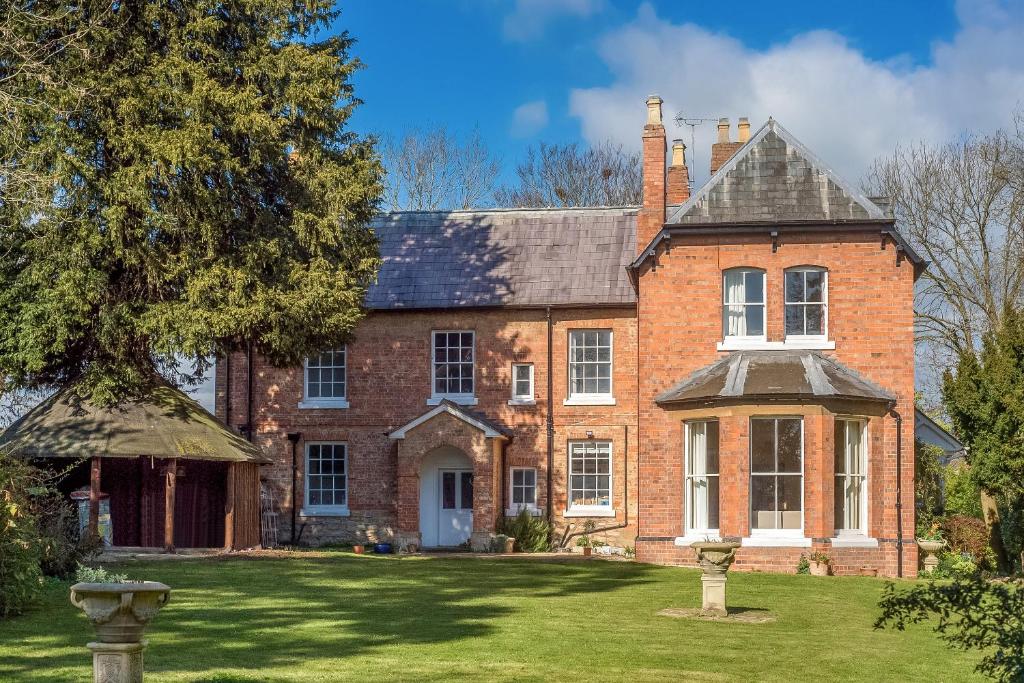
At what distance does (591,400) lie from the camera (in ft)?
108

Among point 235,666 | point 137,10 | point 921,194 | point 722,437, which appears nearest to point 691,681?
point 235,666

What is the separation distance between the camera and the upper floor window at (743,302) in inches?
1123

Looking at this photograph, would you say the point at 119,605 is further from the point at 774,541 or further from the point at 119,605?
the point at 774,541

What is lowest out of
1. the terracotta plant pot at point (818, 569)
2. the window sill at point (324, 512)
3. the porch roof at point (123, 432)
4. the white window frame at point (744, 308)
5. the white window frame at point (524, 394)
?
the terracotta plant pot at point (818, 569)

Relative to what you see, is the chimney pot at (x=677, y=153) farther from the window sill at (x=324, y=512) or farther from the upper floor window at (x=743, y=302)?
the window sill at (x=324, y=512)

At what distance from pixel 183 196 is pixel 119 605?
1764 centimetres

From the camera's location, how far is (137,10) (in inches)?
1035

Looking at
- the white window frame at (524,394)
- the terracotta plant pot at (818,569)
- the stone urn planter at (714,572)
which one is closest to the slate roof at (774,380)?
the terracotta plant pot at (818,569)

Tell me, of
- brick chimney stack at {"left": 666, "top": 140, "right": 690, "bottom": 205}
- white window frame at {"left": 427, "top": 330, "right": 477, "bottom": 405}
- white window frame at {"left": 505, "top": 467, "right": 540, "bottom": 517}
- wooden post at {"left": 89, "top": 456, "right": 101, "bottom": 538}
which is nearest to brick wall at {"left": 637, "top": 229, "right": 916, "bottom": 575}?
white window frame at {"left": 505, "top": 467, "right": 540, "bottom": 517}

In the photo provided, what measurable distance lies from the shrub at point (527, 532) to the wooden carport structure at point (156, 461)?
580 centimetres

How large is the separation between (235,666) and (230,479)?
1627 cm

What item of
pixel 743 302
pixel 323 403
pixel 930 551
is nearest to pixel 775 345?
pixel 743 302

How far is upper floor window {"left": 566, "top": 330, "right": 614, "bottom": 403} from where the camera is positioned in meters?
32.9

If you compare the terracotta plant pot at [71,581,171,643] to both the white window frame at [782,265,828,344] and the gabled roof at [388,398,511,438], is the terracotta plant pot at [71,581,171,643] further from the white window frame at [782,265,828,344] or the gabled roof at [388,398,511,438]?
the gabled roof at [388,398,511,438]
